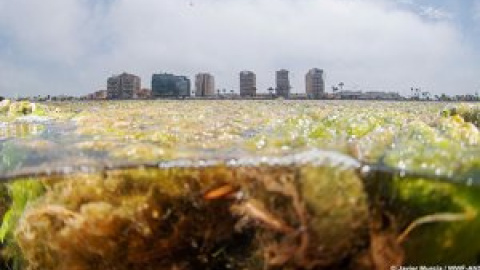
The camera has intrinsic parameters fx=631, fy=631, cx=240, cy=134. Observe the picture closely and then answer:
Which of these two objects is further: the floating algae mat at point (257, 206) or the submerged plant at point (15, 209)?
the submerged plant at point (15, 209)

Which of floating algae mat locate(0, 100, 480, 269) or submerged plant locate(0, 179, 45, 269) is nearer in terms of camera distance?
floating algae mat locate(0, 100, 480, 269)

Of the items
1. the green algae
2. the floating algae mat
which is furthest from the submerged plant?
the green algae

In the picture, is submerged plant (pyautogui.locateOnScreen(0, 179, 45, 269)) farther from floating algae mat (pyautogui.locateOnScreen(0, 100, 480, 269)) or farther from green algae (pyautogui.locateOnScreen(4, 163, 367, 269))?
green algae (pyautogui.locateOnScreen(4, 163, 367, 269))

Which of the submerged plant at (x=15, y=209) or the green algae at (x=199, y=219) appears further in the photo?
the submerged plant at (x=15, y=209)

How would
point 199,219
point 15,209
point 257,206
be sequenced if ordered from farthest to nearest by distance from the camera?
point 15,209, point 199,219, point 257,206

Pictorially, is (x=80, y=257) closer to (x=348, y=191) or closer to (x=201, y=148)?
(x=201, y=148)

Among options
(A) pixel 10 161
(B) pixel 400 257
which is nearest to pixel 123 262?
(B) pixel 400 257

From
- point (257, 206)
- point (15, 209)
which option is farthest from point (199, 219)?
point (15, 209)

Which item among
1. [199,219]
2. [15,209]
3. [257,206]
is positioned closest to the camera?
[257,206]

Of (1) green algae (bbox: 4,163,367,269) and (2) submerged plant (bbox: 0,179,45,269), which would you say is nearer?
(1) green algae (bbox: 4,163,367,269)

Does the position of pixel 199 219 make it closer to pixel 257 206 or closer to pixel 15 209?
pixel 257 206

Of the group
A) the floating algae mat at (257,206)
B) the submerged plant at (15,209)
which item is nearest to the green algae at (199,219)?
the floating algae mat at (257,206)

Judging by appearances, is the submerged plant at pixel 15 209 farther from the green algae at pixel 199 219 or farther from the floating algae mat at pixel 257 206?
the green algae at pixel 199 219
